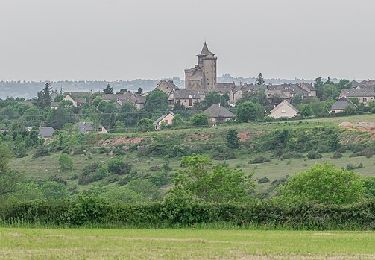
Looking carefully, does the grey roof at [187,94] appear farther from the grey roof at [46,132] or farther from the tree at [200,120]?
the tree at [200,120]

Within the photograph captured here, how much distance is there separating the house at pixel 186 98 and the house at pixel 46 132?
130 ft

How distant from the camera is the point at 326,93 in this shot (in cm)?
19025

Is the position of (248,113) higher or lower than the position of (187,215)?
lower

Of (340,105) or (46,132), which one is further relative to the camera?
(340,105)

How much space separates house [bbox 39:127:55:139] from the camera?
14062 centimetres

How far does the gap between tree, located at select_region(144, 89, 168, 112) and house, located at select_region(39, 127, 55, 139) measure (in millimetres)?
31334

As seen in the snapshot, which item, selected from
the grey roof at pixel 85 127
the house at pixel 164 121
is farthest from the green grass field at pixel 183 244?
the grey roof at pixel 85 127

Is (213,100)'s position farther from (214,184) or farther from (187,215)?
(187,215)

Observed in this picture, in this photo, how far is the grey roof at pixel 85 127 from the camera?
146475mm

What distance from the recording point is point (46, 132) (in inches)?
5714

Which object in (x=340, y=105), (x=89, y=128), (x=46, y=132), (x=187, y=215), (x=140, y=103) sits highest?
(x=187, y=215)

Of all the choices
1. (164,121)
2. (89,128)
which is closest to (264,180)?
(164,121)

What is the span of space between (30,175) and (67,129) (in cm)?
5203

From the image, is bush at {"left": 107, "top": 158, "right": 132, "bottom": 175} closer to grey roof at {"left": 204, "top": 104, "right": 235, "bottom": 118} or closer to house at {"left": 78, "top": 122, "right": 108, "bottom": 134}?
house at {"left": 78, "top": 122, "right": 108, "bottom": 134}
